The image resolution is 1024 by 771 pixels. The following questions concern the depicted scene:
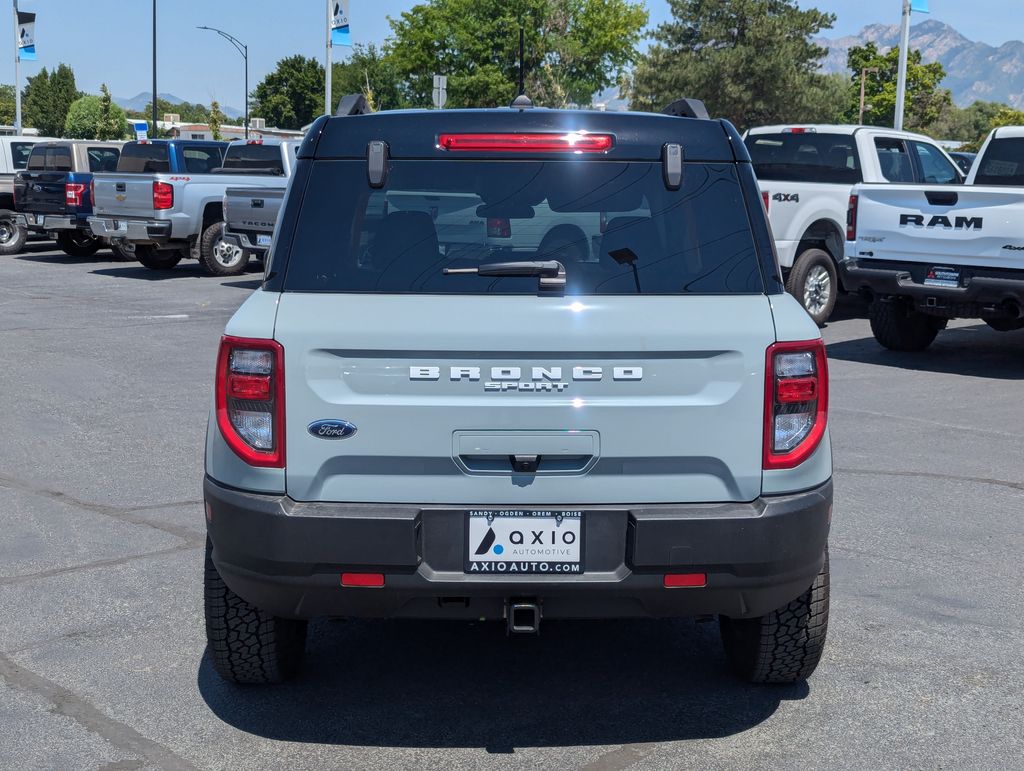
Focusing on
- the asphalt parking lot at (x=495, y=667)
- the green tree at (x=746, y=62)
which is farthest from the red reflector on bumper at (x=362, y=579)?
the green tree at (x=746, y=62)

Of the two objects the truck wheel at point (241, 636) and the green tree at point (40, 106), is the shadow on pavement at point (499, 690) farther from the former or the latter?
the green tree at point (40, 106)

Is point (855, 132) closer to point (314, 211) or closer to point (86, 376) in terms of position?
point (86, 376)

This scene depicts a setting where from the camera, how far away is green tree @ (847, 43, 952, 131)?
98.8 meters

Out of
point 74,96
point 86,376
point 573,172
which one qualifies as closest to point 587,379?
point 573,172

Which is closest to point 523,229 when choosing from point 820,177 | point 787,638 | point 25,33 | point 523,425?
point 523,425

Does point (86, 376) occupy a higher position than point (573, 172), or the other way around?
point (573, 172)

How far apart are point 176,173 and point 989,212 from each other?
1314 cm

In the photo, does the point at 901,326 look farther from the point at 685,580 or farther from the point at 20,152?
the point at 20,152

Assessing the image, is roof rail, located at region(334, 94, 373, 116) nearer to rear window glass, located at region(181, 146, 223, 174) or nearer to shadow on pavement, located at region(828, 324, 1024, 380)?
shadow on pavement, located at region(828, 324, 1024, 380)

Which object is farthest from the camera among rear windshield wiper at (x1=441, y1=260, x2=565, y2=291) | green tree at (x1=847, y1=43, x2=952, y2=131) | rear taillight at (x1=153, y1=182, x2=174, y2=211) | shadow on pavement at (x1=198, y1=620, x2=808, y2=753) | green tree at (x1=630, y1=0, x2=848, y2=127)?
green tree at (x1=847, y1=43, x2=952, y2=131)

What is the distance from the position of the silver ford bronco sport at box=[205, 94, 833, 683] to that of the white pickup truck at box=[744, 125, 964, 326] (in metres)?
10.5

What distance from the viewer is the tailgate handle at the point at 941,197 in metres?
11.3

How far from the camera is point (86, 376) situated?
10.9 m

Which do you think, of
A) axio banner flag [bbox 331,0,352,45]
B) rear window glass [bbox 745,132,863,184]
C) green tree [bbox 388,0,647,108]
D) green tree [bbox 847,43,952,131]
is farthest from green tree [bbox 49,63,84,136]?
rear window glass [bbox 745,132,863,184]
